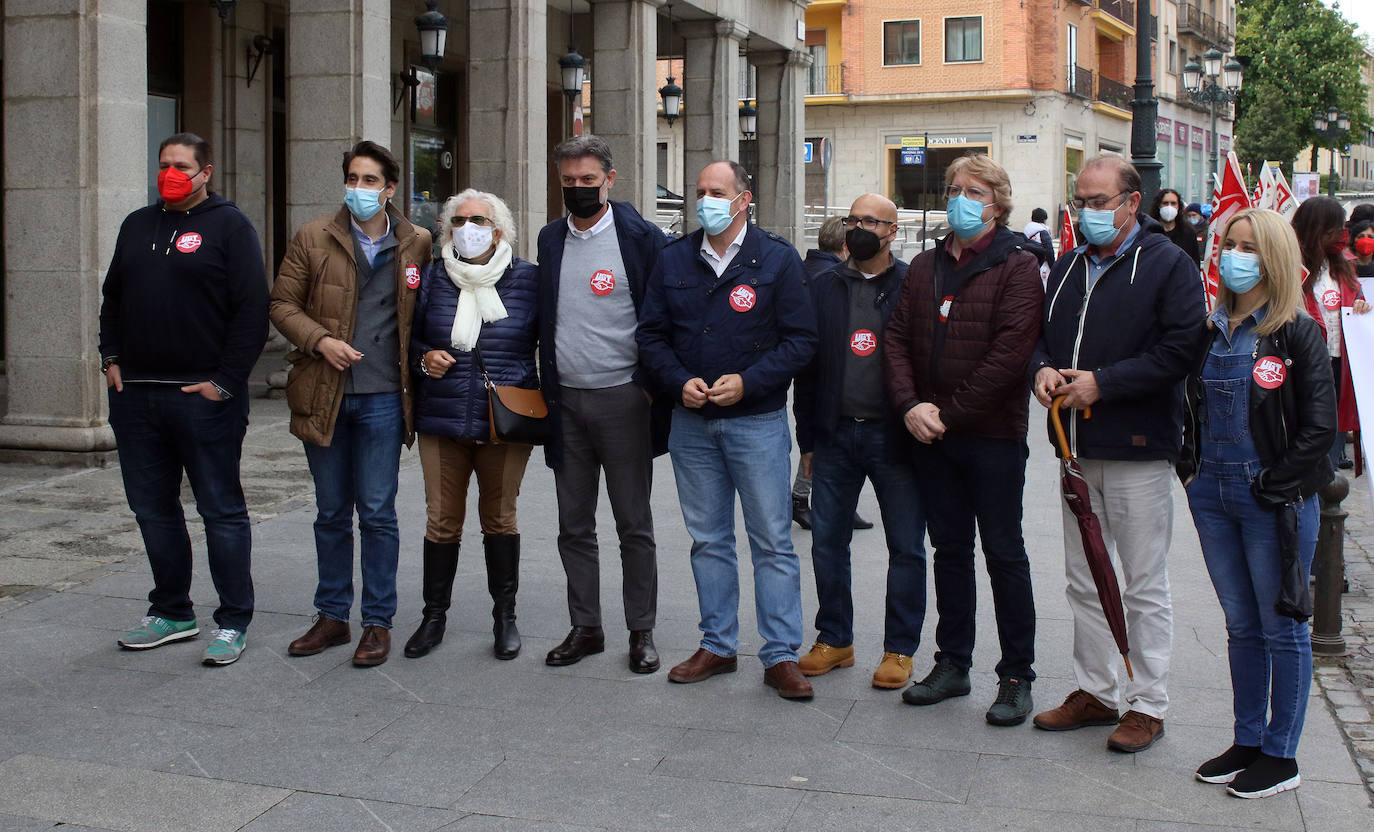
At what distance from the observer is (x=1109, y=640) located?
5.36m

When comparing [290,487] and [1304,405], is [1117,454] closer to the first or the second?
[1304,405]

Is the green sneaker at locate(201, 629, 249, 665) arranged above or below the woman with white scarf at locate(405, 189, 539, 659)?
below

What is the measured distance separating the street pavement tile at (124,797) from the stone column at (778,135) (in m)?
20.0

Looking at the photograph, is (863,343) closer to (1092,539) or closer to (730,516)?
(730,516)

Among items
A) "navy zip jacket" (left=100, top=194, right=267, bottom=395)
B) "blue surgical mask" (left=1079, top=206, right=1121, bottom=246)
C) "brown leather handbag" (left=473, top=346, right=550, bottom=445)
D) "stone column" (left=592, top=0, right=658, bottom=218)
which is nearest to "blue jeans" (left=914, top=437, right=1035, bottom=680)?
"blue surgical mask" (left=1079, top=206, right=1121, bottom=246)

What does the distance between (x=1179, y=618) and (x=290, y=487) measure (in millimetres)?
5704

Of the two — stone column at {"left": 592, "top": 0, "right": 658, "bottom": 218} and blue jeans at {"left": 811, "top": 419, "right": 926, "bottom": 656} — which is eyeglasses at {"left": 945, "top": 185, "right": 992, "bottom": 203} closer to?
blue jeans at {"left": 811, "top": 419, "right": 926, "bottom": 656}

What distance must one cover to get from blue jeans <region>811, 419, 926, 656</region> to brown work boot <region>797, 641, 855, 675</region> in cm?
3

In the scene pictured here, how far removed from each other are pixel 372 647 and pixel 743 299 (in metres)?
2.03

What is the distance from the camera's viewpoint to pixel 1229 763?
15.9ft

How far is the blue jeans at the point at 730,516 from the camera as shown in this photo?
583 centimetres

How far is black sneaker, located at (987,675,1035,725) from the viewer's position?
5.39 m

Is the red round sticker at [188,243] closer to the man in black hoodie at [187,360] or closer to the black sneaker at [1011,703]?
the man in black hoodie at [187,360]

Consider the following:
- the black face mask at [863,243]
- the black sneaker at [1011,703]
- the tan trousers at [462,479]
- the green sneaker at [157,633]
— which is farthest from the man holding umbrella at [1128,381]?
the green sneaker at [157,633]
